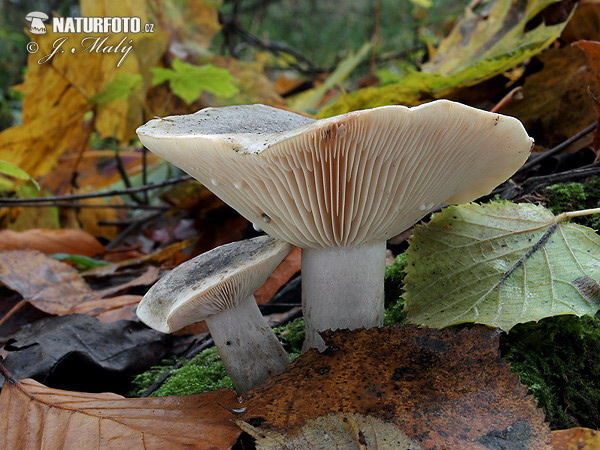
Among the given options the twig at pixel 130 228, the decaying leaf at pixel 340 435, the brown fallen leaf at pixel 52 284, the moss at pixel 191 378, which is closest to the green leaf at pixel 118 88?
the brown fallen leaf at pixel 52 284

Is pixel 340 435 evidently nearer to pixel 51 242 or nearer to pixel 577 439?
pixel 577 439

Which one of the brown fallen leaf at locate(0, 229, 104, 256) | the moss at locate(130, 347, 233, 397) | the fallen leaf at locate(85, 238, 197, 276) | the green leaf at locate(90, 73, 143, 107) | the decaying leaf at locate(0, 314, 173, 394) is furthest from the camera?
the brown fallen leaf at locate(0, 229, 104, 256)

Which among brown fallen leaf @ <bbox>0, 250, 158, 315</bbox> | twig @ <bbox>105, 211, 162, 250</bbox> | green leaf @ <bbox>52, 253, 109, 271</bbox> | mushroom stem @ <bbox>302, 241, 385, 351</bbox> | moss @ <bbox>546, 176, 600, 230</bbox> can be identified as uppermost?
moss @ <bbox>546, 176, 600, 230</bbox>

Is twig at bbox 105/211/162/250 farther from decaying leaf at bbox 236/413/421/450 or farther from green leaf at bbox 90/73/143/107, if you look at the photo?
decaying leaf at bbox 236/413/421/450

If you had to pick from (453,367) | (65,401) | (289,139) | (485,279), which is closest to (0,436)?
(65,401)

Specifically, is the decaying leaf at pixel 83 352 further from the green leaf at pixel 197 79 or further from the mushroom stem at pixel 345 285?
the green leaf at pixel 197 79

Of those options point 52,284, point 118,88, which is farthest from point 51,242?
point 118,88

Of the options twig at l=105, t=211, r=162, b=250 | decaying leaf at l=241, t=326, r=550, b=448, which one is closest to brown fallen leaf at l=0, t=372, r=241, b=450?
decaying leaf at l=241, t=326, r=550, b=448
